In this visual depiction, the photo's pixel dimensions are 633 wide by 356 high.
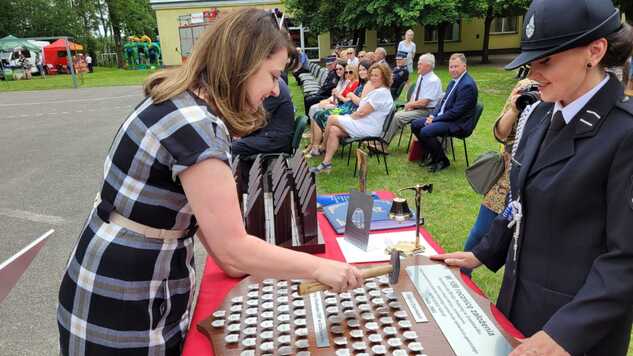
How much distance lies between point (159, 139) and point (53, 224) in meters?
4.22

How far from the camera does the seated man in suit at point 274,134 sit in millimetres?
4855

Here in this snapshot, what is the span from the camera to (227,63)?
1.18m

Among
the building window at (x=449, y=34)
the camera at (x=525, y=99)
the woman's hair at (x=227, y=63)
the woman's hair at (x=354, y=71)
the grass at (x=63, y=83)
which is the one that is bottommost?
the grass at (x=63, y=83)

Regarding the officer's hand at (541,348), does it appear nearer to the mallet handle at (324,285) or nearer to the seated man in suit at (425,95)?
the mallet handle at (324,285)

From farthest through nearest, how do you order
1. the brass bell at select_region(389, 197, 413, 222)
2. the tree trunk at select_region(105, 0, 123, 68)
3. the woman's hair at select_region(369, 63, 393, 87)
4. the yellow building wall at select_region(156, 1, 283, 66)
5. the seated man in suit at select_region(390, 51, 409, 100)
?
the tree trunk at select_region(105, 0, 123, 68), the yellow building wall at select_region(156, 1, 283, 66), the seated man in suit at select_region(390, 51, 409, 100), the woman's hair at select_region(369, 63, 393, 87), the brass bell at select_region(389, 197, 413, 222)

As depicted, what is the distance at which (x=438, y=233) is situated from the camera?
13.2 feet

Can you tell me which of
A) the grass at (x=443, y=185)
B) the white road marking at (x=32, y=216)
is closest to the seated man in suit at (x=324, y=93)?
the grass at (x=443, y=185)

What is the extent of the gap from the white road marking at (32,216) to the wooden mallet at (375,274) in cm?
418

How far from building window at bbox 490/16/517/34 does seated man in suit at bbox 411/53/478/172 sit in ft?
79.0

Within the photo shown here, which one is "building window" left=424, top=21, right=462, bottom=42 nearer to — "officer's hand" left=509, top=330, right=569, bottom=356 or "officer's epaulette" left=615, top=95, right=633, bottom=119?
"officer's epaulette" left=615, top=95, right=633, bottom=119

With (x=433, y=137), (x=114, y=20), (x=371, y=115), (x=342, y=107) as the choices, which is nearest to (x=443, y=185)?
(x=433, y=137)

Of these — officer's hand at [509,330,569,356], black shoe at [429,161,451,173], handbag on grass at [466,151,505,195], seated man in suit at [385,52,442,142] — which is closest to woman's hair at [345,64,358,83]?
seated man in suit at [385,52,442,142]

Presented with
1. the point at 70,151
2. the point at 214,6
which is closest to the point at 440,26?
the point at 214,6

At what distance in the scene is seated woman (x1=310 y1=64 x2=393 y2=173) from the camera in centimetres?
602
